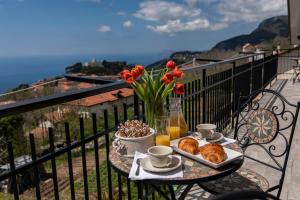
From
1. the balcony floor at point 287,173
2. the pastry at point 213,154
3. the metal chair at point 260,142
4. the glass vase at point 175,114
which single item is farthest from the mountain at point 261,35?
the pastry at point 213,154

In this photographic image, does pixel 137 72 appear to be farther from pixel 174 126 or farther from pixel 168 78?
pixel 174 126

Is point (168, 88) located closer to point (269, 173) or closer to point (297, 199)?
point (297, 199)

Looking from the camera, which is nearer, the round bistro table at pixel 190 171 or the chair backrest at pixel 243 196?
the chair backrest at pixel 243 196

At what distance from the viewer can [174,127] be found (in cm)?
191

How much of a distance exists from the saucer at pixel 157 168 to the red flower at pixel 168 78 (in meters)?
0.47

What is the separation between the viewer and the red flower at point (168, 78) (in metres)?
1.82

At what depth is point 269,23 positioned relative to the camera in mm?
109500

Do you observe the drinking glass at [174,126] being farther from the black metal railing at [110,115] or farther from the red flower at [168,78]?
the black metal railing at [110,115]

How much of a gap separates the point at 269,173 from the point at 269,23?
11758 centimetres

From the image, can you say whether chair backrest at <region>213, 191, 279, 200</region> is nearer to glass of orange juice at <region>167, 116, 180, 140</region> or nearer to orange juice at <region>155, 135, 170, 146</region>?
orange juice at <region>155, 135, 170, 146</region>

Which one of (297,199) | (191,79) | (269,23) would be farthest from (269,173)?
(269,23)

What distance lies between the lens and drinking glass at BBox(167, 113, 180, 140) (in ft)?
6.17

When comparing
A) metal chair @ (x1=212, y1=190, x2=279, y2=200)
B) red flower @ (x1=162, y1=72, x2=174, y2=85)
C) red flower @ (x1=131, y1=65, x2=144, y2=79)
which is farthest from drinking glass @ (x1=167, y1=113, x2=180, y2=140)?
metal chair @ (x1=212, y1=190, x2=279, y2=200)

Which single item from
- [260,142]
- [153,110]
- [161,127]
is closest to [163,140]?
[161,127]
